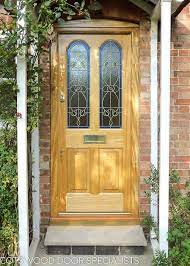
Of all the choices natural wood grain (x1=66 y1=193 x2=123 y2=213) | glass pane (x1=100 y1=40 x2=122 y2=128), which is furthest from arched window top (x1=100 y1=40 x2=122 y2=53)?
natural wood grain (x1=66 y1=193 x2=123 y2=213)

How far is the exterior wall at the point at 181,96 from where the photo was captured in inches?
195

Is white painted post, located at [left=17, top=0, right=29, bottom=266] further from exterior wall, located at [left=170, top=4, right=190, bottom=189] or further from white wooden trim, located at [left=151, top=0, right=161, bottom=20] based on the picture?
exterior wall, located at [left=170, top=4, right=190, bottom=189]

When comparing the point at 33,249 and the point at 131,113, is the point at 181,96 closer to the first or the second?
the point at 131,113

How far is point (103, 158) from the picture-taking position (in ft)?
17.0

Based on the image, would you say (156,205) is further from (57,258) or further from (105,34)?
(105,34)

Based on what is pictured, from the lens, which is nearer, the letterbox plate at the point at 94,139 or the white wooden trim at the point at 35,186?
the white wooden trim at the point at 35,186

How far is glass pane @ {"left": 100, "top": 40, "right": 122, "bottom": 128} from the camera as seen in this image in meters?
5.08

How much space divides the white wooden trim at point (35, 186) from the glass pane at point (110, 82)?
91 cm

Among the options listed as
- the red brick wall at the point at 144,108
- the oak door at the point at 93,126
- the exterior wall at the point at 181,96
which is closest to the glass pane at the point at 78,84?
the oak door at the point at 93,126

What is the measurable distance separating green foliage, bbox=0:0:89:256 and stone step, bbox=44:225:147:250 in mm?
659

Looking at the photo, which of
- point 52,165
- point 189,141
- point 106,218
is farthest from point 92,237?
point 189,141

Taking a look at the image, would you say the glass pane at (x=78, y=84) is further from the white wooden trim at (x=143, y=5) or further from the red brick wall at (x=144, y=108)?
the white wooden trim at (x=143, y=5)

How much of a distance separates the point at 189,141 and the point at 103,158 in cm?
117

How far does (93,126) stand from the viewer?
511cm
